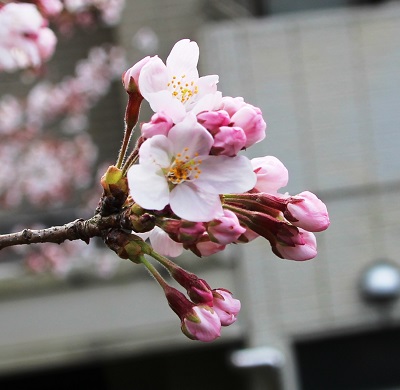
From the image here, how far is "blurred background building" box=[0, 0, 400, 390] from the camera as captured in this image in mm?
4562

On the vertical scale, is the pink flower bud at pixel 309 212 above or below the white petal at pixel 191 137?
below

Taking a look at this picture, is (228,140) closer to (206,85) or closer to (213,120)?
(213,120)

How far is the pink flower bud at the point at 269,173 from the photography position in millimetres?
955

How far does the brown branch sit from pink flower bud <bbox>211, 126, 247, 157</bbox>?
142 millimetres

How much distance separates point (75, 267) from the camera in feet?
15.0

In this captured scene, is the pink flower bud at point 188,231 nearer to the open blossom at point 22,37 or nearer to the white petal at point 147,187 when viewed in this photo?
the white petal at point 147,187

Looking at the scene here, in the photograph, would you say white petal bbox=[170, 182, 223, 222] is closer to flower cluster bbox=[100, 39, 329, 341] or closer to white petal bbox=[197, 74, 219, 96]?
flower cluster bbox=[100, 39, 329, 341]

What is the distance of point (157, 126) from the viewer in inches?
33.8

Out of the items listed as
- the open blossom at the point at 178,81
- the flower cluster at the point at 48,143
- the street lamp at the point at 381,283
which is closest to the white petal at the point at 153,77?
the open blossom at the point at 178,81

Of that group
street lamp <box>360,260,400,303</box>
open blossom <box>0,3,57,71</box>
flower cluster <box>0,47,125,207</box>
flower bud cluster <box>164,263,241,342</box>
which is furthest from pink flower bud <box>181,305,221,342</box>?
flower cluster <box>0,47,125,207</box>

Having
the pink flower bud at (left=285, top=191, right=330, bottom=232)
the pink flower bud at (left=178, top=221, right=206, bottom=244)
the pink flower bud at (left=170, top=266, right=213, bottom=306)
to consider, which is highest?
the pink flower bud at (left=178, top=221, right=206, bottom=244)

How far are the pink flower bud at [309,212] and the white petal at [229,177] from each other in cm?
10

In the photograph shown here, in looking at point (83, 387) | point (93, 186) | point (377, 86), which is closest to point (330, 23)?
point (377, 86)

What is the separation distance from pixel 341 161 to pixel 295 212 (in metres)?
3.77
